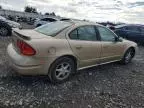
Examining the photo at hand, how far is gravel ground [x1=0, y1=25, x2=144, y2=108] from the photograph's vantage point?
4.02m

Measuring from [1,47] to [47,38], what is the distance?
467 centimetres

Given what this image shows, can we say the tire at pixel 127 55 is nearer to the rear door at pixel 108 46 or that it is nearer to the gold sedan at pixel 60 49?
the rear door at pixel 108 46

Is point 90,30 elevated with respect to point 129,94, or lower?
elevated

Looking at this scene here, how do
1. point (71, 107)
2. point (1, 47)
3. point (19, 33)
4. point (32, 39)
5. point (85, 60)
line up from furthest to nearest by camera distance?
point (1, 47) → point (85, 60) → point (19, 33) → point (32, 39) → point (71, 107)

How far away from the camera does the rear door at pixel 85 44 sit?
5.00 metres

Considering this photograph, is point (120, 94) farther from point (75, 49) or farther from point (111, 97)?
point (75, 49)

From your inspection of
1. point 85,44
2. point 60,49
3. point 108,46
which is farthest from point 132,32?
point 60,49

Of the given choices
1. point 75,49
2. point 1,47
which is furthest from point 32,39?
point 1,47

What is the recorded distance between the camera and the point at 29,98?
4.09 m

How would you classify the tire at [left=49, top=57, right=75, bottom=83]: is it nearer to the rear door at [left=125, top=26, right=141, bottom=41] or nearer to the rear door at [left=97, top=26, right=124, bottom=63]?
the rear door at [left=97, top=26, right=124, bottom=63]

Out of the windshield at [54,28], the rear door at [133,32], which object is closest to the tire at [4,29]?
the windshield at [54,28]

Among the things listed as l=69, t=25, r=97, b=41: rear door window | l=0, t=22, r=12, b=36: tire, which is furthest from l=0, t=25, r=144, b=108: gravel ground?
l=0, t=22, r=12, b=36: tire

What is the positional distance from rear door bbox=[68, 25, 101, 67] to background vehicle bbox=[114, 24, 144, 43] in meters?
8.90

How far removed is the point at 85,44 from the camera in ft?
17.0
